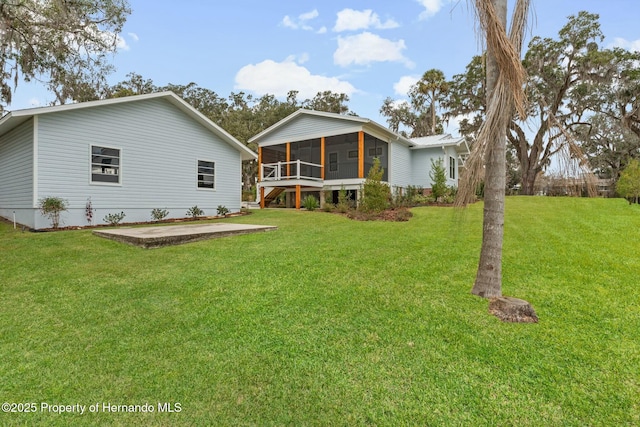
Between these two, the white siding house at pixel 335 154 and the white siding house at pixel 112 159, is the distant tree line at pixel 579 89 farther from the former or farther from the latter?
the white siding house at pixel 112 159

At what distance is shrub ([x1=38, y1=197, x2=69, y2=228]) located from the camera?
9367 millimetres

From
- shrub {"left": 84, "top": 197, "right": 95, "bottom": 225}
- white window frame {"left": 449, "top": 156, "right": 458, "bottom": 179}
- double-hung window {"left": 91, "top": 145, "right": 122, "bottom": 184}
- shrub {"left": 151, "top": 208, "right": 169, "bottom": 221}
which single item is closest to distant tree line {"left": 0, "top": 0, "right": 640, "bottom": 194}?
double-hung window {"left": 91, "top": 145, "right": 122, "bottom": 184}

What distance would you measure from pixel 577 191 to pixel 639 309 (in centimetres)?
140

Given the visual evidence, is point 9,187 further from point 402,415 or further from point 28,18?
point 402,415

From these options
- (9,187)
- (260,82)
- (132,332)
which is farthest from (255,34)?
(260,82)

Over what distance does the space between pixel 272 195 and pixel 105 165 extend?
9201mm

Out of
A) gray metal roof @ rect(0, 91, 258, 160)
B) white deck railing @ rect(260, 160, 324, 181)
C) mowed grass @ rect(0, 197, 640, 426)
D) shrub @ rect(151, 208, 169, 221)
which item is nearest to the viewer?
mowed grass @ rect(0, 197, 640, 426)

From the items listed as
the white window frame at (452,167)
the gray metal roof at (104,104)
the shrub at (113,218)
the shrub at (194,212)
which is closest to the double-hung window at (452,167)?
the white window frame at (452,167)

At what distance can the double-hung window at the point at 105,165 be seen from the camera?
10.7 metres

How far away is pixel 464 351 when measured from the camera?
8.24ft

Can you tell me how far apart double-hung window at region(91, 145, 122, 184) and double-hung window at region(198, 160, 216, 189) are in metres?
3.25

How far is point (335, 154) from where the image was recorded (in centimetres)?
1952

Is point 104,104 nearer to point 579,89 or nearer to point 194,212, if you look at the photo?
point 194,212

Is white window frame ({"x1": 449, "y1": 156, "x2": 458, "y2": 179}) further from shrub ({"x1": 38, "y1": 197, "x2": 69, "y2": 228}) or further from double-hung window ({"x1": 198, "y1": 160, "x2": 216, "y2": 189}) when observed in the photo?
shrub ({"x1": 38, "y1": 197, "x2": 69, "y2": 228})
